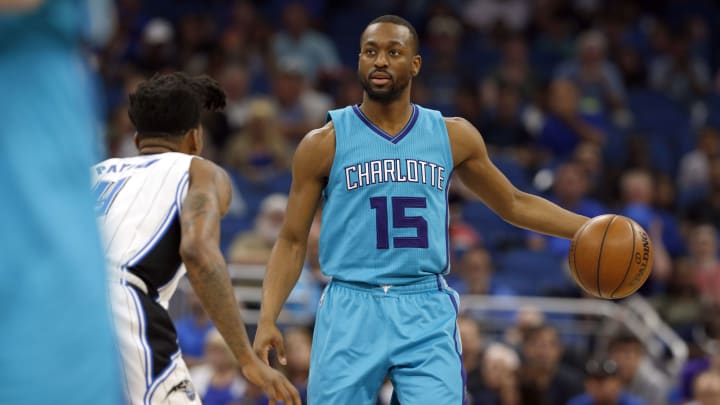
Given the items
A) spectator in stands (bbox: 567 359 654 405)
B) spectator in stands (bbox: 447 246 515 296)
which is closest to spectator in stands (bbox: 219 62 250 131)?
spectator in stands (bbox: 447 246 515 296)

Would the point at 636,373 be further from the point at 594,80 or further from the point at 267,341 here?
the point at 267,341

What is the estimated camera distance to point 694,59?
1499 cm

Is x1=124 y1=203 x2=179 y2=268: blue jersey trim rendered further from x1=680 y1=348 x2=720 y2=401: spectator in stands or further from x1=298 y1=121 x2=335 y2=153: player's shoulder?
x1=680 y1=348 x2=720 y2=401: spectator in stands

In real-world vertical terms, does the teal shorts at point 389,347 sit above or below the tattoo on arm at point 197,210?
below

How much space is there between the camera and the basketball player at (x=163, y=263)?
4195 mm

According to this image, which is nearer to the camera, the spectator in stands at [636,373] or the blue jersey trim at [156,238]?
the blue jersey trim at [156,238]

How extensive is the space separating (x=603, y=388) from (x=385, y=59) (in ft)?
14.9

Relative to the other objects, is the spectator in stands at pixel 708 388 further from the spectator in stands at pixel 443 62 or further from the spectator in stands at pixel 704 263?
the spectator in stands at pixel 443 62

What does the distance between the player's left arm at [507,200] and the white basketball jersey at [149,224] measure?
1383 millimetres

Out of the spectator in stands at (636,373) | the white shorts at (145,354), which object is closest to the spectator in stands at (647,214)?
the spectator in stands at (636,373)

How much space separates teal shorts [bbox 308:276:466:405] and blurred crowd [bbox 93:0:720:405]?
3.65 meters

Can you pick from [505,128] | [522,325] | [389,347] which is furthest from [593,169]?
[389,347]

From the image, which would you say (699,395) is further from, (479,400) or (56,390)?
(56,390)

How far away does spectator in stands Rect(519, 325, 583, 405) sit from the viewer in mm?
9258
